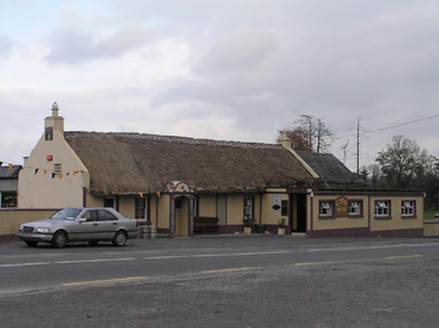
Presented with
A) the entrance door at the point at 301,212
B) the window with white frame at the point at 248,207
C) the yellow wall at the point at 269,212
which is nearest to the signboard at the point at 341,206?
the entrance door at the point at 301,212

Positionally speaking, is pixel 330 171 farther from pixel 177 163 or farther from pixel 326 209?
pixel 177 163

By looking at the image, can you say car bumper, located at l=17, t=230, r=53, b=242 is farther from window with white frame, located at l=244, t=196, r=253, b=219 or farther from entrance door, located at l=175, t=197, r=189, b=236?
window with white frame, located at l=244, t=196, r=253, b=219

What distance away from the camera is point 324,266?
16.4m

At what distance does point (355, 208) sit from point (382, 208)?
280 centimetres

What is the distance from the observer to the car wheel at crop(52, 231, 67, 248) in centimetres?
2095

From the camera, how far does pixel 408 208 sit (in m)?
43.2

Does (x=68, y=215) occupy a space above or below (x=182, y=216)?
above

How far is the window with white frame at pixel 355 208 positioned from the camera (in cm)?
3894

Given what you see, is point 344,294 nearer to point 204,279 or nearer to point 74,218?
point 204,279

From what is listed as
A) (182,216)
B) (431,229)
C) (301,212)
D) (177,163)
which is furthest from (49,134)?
(431,229)

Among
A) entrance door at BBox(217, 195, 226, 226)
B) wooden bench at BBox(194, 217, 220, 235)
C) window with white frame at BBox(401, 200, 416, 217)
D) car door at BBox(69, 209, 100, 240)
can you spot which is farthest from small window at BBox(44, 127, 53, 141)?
window with white frame at BBox(401, 200, 416, 217)

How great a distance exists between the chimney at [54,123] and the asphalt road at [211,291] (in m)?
15.3

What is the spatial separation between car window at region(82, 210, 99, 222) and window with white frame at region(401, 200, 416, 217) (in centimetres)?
2620

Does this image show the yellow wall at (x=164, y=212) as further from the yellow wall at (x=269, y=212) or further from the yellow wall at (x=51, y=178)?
the yellow wall at (x=269, y=212)
